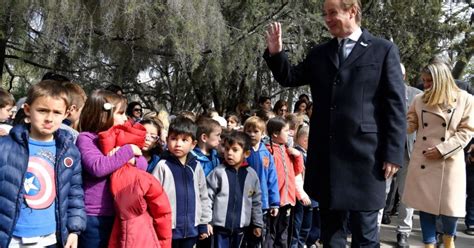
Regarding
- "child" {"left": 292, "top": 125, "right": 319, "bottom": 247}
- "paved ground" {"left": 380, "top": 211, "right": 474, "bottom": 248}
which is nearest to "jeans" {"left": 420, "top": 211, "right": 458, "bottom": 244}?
"paved ground" {"left": 380, "top": 211, "right": 474, "bottom": 248}

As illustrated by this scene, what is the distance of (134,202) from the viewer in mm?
2951

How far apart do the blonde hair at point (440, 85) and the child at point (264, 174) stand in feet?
4.66

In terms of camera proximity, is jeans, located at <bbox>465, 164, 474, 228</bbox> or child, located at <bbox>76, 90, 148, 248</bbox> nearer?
child, located at <bbox>76, 90, 148, 248</bbox>

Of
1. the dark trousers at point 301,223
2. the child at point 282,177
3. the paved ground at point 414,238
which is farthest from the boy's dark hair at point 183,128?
the paved ground at point 414,238

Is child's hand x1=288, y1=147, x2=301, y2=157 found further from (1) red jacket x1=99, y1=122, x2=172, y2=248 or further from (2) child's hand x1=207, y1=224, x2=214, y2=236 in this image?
(1) red jacket x1=99, y1=122, x2=172, y2=248

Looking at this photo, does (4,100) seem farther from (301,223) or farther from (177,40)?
(301,223)

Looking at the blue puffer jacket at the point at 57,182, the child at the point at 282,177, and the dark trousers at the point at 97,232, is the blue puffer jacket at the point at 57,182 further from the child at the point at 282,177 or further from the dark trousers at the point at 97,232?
the child at the point at 282,177

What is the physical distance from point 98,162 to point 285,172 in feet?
8.01

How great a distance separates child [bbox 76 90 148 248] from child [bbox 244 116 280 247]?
1654mm

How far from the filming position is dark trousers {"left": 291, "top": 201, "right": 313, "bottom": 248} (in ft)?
17.2

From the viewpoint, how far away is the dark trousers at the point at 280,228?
4.91 meters

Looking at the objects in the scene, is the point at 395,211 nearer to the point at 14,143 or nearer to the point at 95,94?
the point at 95,94

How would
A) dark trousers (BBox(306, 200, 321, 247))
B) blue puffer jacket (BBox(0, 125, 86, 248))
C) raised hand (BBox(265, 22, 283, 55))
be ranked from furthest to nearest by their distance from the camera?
dark trousers (BBox(306, 200, 321, 247)), raised hand (BBox(265, 22, 283, 55)), blue puffer jacket (BBox(0, 125, 86, 248))

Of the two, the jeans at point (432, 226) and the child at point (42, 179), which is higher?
the child at point (42, 179)
